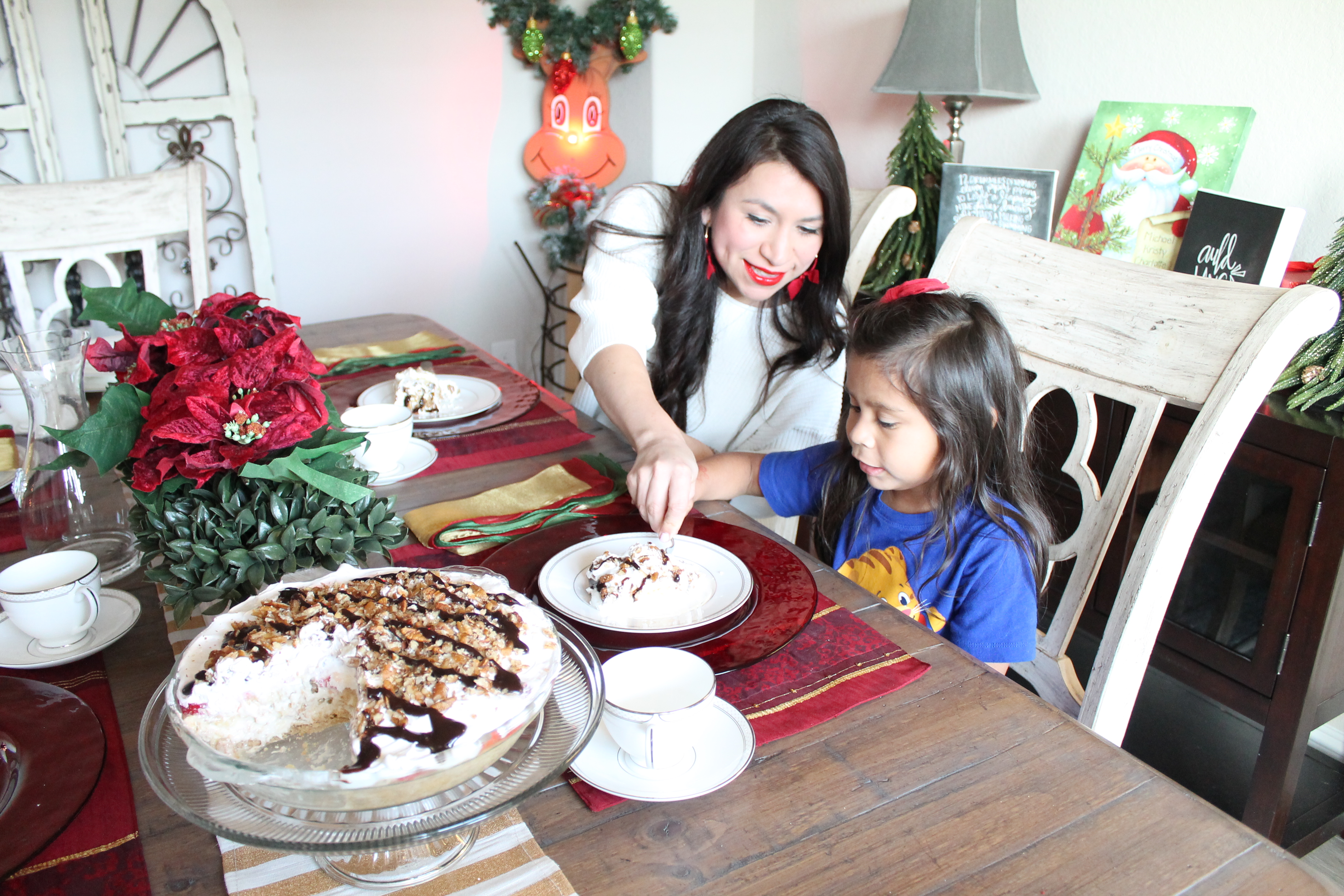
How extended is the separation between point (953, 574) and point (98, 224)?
71.4 inches

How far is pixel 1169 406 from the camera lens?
65.2 inches

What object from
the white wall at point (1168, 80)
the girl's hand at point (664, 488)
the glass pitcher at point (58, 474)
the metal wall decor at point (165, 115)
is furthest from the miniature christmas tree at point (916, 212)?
the metal wall decor at point (165, 115)

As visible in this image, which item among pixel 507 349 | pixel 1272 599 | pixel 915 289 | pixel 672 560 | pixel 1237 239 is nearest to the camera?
pixel 672 560

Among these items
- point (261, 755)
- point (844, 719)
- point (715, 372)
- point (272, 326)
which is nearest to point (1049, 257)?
point (715, 372)

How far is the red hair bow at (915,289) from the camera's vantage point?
1.14m

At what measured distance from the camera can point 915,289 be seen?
45.4 inches

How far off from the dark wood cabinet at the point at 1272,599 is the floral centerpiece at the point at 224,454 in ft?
4.75

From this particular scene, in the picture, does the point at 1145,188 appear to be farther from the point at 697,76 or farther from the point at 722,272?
the point at 697,76

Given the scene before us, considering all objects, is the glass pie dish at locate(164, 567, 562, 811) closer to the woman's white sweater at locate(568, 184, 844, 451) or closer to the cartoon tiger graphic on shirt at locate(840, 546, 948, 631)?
the cartoon tiger graphic on shirt at locate(840, 546, 948, 631)

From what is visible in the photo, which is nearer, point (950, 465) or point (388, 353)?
point (950, 465)

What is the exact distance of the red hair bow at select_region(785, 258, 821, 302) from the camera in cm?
151

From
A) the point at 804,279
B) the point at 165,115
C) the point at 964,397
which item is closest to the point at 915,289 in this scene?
the point at 964,397

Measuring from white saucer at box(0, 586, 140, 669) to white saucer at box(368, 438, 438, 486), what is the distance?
0.34m

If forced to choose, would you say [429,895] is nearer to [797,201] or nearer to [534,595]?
[534,595]
